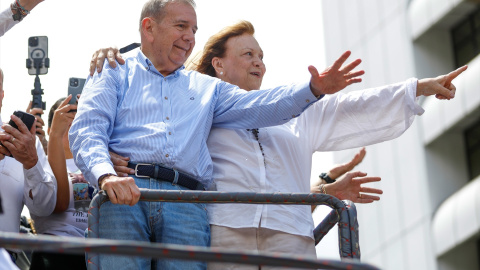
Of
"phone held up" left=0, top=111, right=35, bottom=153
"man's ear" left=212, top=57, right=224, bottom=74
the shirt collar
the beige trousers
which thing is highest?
"man's ear" left=212, top=57, right=224, bottom=74

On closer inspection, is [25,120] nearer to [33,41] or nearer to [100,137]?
[100,137]

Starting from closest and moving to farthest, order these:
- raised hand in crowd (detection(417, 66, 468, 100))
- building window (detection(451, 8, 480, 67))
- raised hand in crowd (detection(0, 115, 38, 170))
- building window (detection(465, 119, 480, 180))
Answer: raised hand in crowd (detection(417, 66, 468, 100)), raised hand in crowd (detection(0, 115, 38, 170)), building window (detection(465, 119, 480, 180)), building window (detection(451, 8, 480, 67))

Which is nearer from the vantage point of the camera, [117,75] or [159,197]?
[159,197]

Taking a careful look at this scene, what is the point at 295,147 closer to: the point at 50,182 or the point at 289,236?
the point at 289,236

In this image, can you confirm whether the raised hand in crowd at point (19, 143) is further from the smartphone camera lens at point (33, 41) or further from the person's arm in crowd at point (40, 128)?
the smartphone camera lens at point (33, 41)

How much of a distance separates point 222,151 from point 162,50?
63 cm

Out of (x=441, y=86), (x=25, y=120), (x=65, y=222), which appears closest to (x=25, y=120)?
(x=25, y=120)

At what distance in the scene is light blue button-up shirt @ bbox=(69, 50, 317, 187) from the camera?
537 cm

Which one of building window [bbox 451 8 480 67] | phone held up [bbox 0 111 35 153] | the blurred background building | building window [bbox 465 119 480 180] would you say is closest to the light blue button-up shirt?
phone held up [bbox 0 111 35 153]

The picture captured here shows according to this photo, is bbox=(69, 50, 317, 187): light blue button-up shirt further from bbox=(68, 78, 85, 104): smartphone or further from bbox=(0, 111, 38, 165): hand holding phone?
bbox=(68, 78, 85, 104): smartphone

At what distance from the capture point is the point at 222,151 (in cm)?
574

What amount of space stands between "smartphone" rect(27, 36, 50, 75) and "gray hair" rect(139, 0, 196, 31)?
1.88 m

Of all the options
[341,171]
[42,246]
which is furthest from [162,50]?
[42,246]

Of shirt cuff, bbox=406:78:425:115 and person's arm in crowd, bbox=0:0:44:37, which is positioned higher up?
person's arm in crowd, bbox=0:0:44:37
